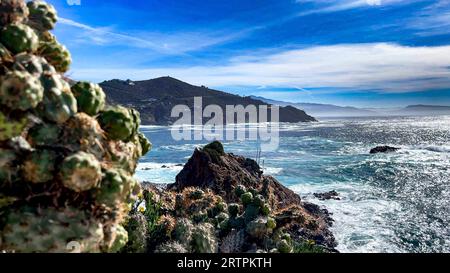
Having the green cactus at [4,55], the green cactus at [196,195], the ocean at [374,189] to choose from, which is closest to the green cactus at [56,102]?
the green cactus at [4,55]

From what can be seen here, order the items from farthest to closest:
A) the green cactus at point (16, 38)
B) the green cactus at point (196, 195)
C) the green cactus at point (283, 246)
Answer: the green cactus at point (196, 195) < the green cactus at point (283, 246) < the green cactus at point (16, 38)

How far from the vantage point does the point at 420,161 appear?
6694cm

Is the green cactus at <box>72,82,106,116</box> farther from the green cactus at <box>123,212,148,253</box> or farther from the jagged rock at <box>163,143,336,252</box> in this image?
the jagged rock at <box>163,143,336,252</box>

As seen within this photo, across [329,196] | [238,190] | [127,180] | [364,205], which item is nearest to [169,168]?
[329,196]

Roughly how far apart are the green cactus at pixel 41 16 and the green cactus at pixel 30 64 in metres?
1.19

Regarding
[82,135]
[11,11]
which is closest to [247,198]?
[82,135]

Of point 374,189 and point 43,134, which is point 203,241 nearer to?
point 43,134

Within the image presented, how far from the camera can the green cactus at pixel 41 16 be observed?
5.80 metres

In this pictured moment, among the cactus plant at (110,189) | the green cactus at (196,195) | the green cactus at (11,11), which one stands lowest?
the green cactus at (196,195)

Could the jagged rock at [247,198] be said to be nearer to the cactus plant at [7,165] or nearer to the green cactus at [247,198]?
the green cactus at [247,198]

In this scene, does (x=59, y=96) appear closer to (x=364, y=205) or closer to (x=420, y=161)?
(x=364, y=205)

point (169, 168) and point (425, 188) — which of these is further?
point (169, 168)

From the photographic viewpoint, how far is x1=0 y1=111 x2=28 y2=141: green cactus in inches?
168
